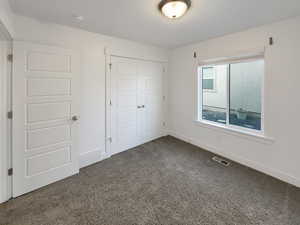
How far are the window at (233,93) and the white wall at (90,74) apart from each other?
2.10m

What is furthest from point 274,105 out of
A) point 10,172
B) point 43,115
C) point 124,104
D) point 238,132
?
point 10,172

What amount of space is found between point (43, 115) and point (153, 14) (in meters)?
2.16

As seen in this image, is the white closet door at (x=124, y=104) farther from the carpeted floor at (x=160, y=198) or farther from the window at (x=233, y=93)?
the window at (x=233, y=93)

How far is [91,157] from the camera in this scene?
3.20 meters

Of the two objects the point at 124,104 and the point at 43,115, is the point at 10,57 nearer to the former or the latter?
the point at 43,115

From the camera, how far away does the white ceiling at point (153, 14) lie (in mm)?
2076

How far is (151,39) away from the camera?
364cm

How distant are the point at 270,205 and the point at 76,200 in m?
Result: 2.44

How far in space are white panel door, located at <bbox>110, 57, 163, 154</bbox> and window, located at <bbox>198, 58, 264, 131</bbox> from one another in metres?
1.16

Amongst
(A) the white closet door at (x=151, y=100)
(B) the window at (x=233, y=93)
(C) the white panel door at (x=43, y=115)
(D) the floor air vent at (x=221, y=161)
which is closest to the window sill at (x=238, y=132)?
(B) the window at (x=233, y=93)

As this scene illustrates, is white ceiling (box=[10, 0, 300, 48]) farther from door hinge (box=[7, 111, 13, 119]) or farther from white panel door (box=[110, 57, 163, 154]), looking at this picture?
door hinge (box=[7, 111, 13, 119])

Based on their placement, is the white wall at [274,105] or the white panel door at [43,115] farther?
the white wall at [274,105]

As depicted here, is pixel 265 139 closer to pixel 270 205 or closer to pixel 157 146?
pixel 270 205

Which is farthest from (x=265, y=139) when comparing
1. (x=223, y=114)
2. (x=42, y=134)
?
(x=42, y=134)
